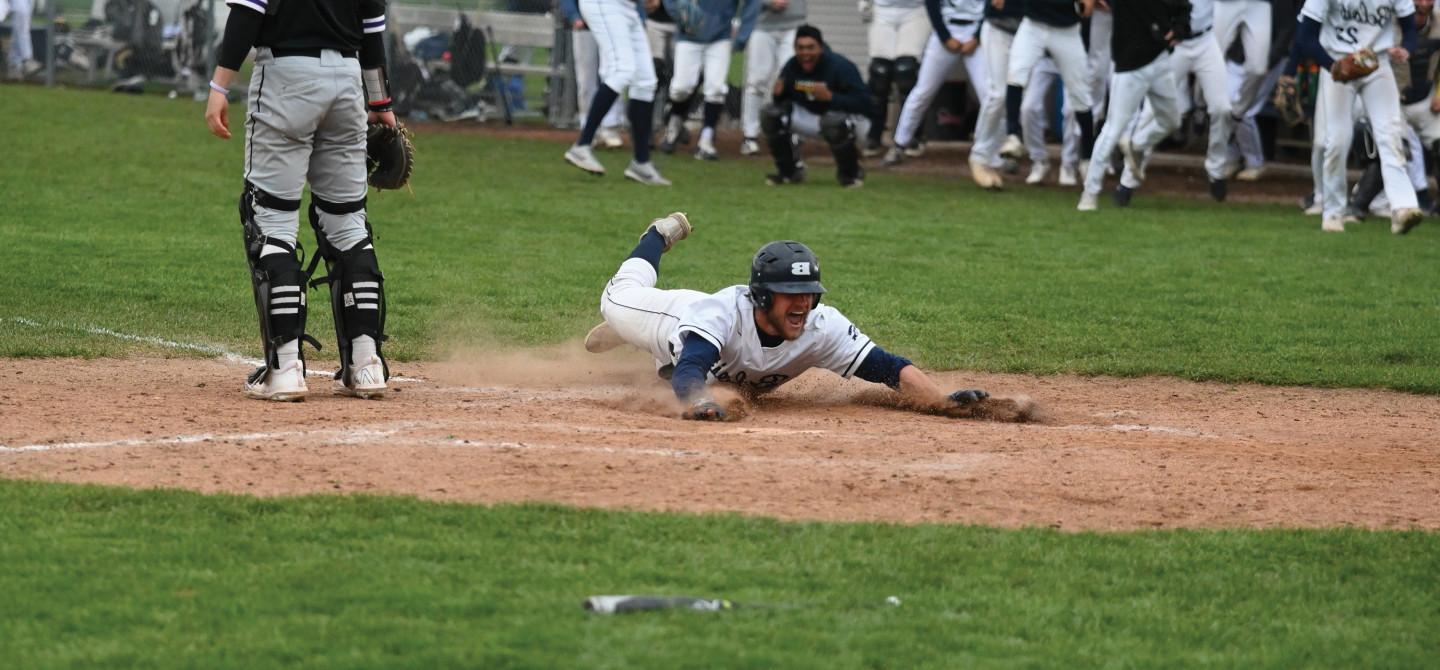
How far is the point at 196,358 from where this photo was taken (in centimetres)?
848

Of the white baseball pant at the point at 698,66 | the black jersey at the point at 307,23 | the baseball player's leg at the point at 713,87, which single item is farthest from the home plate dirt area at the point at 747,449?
the baseball player's leg at the point at 713,87

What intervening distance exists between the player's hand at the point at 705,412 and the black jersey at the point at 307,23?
6.59ft

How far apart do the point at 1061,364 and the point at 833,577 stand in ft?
15.5

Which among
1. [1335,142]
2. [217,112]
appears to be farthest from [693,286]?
[1335,142]

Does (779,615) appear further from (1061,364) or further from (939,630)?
(1061,364)

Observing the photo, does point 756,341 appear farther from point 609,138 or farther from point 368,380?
point 609,138

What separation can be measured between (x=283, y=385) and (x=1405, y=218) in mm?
9458

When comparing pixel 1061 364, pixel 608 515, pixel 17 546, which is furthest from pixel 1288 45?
pixel 17 546

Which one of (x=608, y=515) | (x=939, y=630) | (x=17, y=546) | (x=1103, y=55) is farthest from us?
(x=1103, y=55)

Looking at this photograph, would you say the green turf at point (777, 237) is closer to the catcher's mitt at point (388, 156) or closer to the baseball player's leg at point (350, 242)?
the catcher's mitt at point (388, 156)

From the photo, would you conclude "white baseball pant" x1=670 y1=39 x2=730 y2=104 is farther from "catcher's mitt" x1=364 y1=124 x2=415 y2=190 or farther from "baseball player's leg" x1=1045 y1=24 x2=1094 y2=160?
"catcher's mitt" x1=364 y1=124 x2=415 y2=190

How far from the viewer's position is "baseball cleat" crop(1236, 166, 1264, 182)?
740 inches

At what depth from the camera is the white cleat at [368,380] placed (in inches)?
291

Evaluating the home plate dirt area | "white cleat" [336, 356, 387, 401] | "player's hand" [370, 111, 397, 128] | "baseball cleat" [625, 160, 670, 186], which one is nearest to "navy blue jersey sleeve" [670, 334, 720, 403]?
the home plate dirt area
